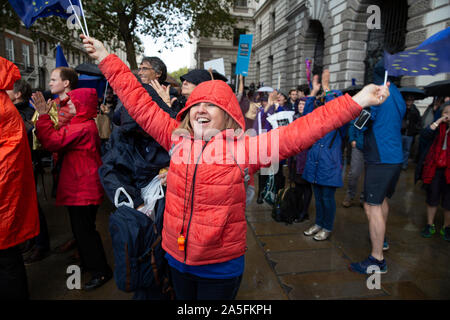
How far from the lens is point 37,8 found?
7.18ft

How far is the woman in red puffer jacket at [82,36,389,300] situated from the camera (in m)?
1.57

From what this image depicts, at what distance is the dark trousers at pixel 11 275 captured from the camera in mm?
1993

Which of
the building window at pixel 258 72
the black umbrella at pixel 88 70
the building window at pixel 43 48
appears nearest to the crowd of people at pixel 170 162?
the black umbrella at pixel 88 70

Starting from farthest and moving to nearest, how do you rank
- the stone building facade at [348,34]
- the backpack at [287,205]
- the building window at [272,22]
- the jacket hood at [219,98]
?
the building window at [272,22], the stone building facade at [348,34], the backpack at [287,205], the jacket hood at [219,98]

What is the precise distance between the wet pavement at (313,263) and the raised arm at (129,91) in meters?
1.68

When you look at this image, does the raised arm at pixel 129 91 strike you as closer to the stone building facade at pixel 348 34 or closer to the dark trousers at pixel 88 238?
the dark trousers at pixel 88 238

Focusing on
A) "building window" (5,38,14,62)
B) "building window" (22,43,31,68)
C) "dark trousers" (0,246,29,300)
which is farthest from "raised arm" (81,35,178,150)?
"building window" (22,43,31,68)

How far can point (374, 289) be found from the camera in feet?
8.98

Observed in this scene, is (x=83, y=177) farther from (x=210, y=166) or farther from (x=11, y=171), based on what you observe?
(x=210, y=166)

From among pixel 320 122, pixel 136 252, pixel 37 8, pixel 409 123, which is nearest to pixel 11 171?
pixel 136 252

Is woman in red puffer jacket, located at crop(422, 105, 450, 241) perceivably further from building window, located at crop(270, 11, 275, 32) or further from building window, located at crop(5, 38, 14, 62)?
building window, located at crop(5, 38, 14, 62)

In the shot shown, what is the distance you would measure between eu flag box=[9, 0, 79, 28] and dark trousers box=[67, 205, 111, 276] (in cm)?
162

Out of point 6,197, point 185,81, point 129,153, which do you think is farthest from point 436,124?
point 6,197

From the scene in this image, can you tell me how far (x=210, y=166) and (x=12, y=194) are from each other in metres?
1.42
